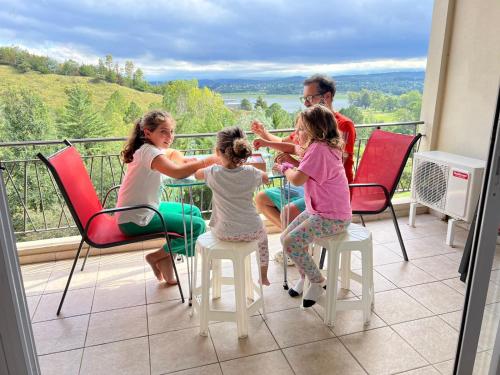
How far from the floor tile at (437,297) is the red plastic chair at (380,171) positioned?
15.9 inches

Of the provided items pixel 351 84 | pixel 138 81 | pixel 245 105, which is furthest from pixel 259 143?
pixel 138 81

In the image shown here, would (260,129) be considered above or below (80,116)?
above

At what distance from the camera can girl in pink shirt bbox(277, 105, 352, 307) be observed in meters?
1.90

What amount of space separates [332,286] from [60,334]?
1497 millimetres

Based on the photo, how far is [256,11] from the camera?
19.4 feet

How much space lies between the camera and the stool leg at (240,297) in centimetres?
185

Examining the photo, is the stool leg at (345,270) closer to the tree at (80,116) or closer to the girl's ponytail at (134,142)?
the girl's ponytail at (134,142)

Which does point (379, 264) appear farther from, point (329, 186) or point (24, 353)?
point (24, 353)

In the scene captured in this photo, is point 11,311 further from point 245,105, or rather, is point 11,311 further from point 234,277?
point 245,105

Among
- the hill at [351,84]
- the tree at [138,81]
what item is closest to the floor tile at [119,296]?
the hill at [351,84]

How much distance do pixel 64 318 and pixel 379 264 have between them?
213 centimetres

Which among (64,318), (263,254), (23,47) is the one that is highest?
(23,47)

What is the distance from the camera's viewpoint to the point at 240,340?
192 centimetres

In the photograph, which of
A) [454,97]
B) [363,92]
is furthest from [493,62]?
[363,92]
